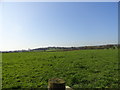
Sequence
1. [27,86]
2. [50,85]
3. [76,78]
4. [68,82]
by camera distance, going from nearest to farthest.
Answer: [50,85], [27,86], [68,82], [76,78]

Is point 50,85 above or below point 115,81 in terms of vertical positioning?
above

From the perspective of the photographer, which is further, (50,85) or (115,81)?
(115,81)

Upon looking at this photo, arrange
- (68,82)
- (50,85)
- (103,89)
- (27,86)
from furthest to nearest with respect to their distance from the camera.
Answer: (68,82) < (27,86) < (103,89) < (50,85)

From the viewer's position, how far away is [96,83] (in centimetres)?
896

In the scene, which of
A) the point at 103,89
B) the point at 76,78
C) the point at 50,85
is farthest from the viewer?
the point at 76,78

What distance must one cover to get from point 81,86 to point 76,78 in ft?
5.20

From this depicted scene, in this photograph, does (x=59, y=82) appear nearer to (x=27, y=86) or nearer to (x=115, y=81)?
(x=27, y=86)

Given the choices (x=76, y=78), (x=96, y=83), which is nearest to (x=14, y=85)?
(x=76, y=78)

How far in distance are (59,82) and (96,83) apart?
6700 mm

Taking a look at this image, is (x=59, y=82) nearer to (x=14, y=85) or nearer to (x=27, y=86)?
(x=27, y=86)

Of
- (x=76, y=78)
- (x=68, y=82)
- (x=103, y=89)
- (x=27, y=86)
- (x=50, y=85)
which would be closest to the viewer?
(x=50, y=85)

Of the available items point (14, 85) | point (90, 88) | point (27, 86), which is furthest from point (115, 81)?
Result: point (14, 85)

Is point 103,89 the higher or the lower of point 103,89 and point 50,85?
the lower

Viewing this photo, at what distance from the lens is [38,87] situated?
27.5 feet
